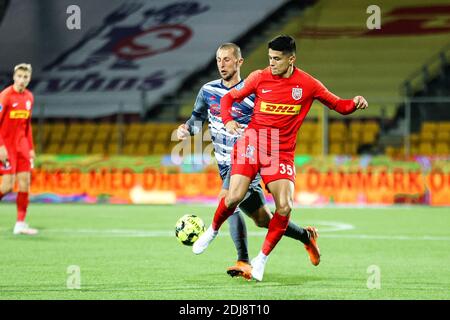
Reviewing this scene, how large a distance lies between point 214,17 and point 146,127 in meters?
8.96

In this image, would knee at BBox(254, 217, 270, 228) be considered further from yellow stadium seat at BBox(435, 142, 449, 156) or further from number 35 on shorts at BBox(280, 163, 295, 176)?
yellow stadium seat at BBox(435, 142, 449, 156)

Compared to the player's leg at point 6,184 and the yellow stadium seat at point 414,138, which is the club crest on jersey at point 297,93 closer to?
the player's leg at point 6,184

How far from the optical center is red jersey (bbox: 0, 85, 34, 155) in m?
12.8

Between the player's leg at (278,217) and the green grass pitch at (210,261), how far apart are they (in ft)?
0.53

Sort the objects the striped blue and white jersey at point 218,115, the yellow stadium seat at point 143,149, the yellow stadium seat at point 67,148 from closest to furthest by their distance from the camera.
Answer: the striped blue and white jersey at point 218,115, the yellow stadium seat at point 143,149, the yellow stadium seat at point 67,148

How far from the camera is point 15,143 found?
12.9 m

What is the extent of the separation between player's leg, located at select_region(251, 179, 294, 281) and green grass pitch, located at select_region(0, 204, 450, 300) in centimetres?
16

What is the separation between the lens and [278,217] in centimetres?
834

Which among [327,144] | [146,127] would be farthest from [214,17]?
[327,144]

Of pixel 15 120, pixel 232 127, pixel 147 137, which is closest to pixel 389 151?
pixel 147 137

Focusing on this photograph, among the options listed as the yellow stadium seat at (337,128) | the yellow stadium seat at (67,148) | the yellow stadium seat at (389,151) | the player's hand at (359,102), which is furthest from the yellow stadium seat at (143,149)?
the player's hand at (359,102)

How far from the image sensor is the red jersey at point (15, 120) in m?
12.8

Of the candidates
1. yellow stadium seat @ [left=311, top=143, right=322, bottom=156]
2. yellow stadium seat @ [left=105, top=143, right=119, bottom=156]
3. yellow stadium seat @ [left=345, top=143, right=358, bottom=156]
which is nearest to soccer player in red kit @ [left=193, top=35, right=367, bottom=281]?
yellow stadium seat @ [left=311, top=143, right=322, bottom=156]
